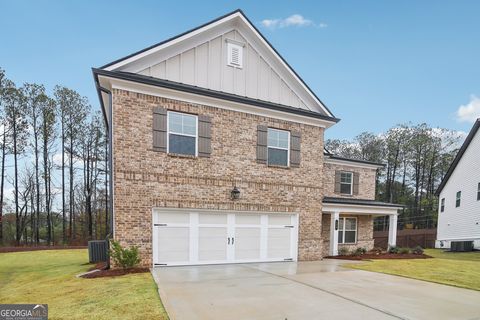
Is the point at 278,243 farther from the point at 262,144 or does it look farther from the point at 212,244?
the point at 262,144

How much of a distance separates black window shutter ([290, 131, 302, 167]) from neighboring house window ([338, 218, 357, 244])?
594 cm

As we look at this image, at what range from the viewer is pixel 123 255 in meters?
8.39

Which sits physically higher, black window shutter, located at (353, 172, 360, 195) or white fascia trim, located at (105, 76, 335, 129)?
white fascia trim, located at (105, 76, 335, 129)

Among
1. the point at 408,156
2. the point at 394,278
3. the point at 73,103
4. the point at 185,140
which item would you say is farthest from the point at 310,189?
the point at 408,156

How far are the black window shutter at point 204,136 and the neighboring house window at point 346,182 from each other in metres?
9.36

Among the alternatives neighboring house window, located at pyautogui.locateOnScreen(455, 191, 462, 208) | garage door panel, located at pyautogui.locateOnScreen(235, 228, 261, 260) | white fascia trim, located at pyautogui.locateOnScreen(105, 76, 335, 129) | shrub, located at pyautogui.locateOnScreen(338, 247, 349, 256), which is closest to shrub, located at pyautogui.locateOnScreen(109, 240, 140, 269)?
garage door panel, located at pyautogui.locateOnScreen(235, 228, 261, 260)

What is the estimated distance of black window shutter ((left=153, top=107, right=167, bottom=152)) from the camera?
9406 mm

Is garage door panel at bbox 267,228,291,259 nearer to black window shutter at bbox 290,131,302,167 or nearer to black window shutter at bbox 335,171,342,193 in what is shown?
black window shutter at bbox 290,131,302,167

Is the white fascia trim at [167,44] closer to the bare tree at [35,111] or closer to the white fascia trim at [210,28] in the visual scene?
the white fascia trim at [210,28]

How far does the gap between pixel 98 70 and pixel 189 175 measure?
4.33 m

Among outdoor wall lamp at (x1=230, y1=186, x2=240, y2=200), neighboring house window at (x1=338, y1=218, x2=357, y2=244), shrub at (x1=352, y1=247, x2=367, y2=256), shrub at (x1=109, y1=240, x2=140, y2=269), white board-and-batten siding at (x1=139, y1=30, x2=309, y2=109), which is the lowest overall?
shrub at (x1=352, y1=247, x2=367, y2=256)

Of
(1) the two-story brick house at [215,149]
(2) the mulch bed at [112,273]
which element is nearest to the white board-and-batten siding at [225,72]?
(1) the two-story brick house at [215,149]

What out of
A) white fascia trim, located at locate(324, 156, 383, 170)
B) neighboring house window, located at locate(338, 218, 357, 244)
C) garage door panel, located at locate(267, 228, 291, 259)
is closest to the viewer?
garage door panel, located at locate(267, 228, 291, 259)

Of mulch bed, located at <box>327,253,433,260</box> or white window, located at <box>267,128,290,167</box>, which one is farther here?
mulch bed, located at <box>327,253,433,260</box>
